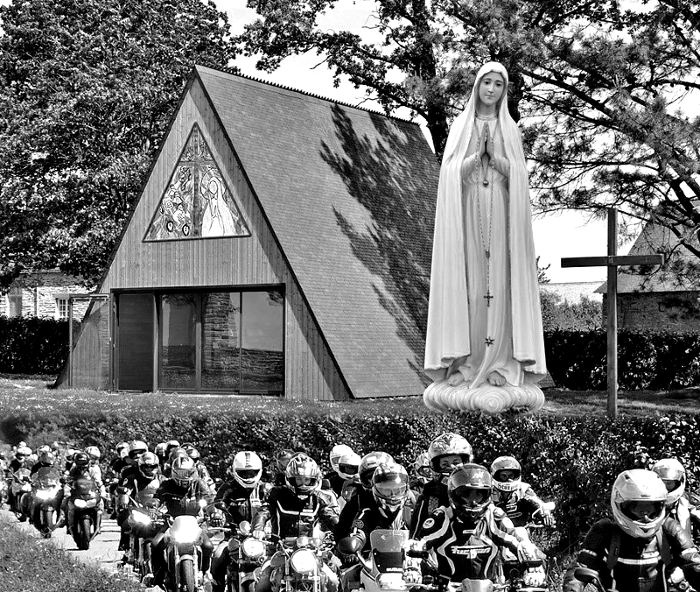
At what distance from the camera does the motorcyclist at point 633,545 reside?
5.03 meters

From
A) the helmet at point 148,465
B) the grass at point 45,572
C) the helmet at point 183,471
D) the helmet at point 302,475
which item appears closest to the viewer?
A: the helmet at point 302,475

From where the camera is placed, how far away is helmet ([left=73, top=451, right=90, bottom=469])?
33.0 feet

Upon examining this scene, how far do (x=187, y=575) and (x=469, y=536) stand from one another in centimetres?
234

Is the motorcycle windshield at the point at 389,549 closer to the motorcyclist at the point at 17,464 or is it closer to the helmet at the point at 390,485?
the helmet at the point at 390,485

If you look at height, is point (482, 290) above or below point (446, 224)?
below

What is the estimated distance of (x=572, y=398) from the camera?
930 inches

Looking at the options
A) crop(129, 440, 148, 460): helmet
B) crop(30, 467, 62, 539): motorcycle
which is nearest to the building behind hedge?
crop(30, 467, 62, 539): motorcycle

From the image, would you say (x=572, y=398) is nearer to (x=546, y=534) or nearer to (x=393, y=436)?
(x=393, y=436)

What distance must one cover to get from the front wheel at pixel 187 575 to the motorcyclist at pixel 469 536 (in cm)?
202

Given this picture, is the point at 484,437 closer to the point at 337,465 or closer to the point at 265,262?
the point at 337,465

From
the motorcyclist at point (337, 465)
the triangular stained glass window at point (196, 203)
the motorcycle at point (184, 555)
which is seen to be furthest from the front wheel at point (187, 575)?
the triangular stained glass window at point (196, 203)

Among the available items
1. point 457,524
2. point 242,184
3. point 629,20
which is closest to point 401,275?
point 242,184

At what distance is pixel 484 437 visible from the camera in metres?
9.67

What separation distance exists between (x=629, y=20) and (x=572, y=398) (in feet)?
27.0
